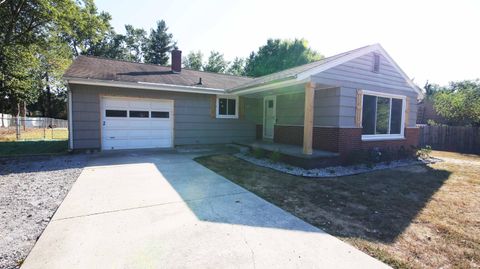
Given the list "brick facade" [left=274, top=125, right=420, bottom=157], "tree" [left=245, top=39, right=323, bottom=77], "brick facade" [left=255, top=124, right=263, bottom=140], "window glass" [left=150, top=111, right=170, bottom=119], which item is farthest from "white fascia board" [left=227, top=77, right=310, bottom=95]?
"tree" [left=245, top=39, right=323, bottom=77]

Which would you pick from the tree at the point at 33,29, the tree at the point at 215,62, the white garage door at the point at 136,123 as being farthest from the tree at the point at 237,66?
the white garage door at the point at 136,123

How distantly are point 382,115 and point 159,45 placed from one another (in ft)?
109

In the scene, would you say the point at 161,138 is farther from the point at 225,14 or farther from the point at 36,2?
the point at 36,2

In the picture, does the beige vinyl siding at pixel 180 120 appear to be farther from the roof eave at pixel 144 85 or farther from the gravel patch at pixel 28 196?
the gravel patch at pixel 28 196

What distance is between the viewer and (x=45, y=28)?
15648 mm

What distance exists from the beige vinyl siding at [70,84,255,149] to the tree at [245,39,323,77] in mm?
20591

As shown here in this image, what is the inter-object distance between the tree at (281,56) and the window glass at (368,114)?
73.1 ft

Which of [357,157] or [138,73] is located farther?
[138,73]

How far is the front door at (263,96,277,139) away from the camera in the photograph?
10719 millimetres

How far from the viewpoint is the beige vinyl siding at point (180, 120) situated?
813 cm

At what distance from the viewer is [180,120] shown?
9.88m

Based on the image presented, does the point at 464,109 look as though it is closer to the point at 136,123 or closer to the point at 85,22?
the point at 136,123

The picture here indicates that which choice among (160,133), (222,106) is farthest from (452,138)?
(160,133)

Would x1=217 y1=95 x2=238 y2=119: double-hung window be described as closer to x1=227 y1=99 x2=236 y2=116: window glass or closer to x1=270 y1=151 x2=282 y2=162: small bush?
x1=227 y1=99 x2=236 y2=116: window glass
